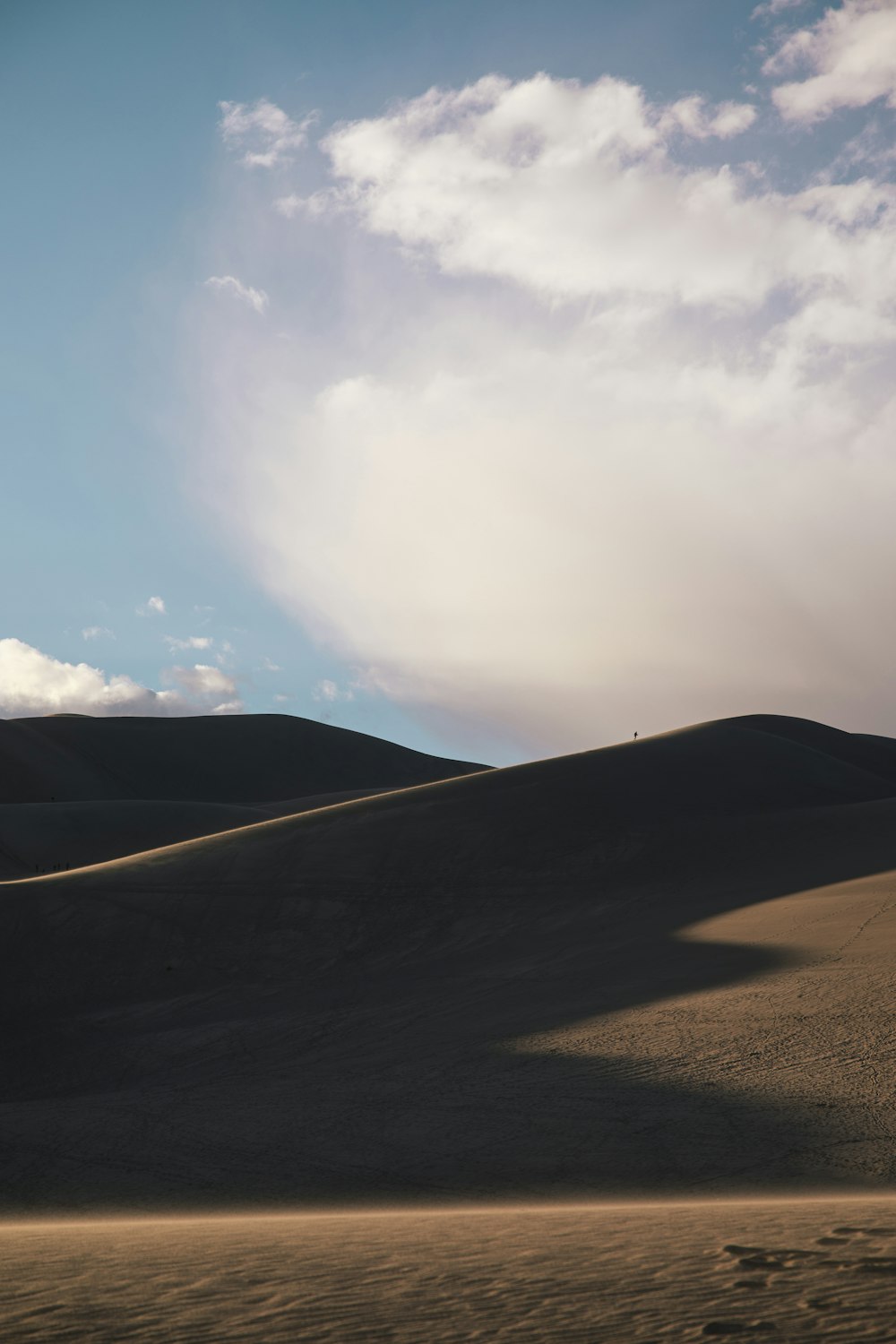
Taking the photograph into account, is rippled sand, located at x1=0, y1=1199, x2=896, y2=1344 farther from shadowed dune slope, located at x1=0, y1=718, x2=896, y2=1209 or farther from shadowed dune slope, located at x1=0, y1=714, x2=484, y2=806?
shadowed dune slope, located at x1=0, y1=714, x2=484, y2=806

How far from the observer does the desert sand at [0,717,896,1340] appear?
7.07m

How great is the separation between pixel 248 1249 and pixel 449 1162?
14.5 ft

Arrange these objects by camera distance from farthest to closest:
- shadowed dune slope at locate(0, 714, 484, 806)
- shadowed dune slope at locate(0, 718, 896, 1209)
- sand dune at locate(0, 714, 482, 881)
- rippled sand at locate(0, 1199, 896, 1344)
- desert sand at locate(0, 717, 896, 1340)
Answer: shadowed dune slope at locate(0, 714, 484, 806)
sand dune at locate(0, 714, 482, 881)
shadowed dune slope at locate(0, 718, 896, 1209)
desert sand at locate(0, 717, 896, 1340)
rippled sand at locate(0, 1199, 896, 1344)

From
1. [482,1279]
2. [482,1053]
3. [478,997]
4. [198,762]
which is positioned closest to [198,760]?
[198,762]

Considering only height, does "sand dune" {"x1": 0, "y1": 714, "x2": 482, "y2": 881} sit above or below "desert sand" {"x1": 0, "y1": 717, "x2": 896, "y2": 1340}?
above

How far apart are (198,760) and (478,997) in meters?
80.3

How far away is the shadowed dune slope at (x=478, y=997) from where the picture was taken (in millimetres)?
12047

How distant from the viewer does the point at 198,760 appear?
9725cm

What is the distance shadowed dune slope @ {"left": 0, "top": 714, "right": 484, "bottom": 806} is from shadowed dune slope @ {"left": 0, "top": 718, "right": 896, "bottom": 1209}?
5472 cm

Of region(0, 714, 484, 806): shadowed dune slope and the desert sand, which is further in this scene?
region(0, 714, 484, 806): shadowed dune slope

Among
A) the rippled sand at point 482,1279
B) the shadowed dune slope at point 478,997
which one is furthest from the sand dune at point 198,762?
the rippled sand at point 482,1279

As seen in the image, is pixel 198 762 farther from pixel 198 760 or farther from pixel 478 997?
pixel 478 997

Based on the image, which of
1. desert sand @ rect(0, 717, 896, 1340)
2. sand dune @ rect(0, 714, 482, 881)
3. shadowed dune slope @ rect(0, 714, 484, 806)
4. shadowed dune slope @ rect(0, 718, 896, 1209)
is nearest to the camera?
desert sand @ rect(0, 717, 896, 1340)

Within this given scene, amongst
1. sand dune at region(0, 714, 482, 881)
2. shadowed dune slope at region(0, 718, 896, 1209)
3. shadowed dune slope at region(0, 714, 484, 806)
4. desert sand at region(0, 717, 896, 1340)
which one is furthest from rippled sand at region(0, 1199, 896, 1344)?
shadowed dune slope at region(0, 714, 484, 806)
